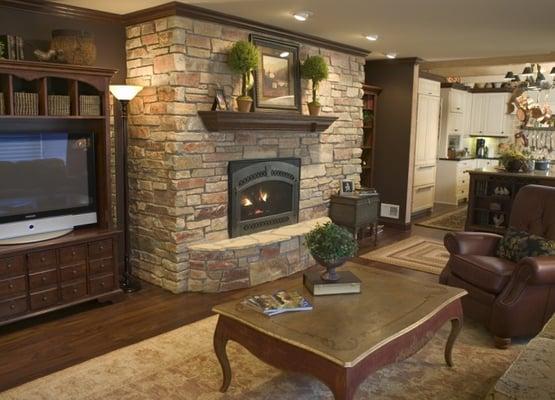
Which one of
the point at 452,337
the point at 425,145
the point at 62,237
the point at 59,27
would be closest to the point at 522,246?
the point at 452,337

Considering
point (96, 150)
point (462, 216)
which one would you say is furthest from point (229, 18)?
point (462, 216)

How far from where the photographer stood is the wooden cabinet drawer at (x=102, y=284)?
3.91 m

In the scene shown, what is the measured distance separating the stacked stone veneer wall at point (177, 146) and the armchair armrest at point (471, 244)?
1989 mm

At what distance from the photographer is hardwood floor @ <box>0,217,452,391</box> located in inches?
120

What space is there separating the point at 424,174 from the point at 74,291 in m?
5.82

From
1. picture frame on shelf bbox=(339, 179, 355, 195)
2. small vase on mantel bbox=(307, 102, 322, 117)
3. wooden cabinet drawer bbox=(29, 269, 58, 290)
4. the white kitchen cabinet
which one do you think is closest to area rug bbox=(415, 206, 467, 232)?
the white kitchen cabinet

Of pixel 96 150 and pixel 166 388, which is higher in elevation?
pixel 96 150

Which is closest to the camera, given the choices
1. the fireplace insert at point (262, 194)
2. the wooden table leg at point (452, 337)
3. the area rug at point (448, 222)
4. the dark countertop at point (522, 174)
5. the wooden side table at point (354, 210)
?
the wooden table leg at point (452, 337)

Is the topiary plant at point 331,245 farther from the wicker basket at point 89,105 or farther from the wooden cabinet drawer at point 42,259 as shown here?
the wicker basket at point 89,105

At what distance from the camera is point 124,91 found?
4055 millimetres

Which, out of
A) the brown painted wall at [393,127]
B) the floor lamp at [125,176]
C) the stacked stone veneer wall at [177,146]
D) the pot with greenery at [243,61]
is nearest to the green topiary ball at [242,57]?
the pot with greenery at [243,61]

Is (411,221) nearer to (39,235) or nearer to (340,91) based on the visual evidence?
(340,91)

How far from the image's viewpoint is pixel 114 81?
4.48m

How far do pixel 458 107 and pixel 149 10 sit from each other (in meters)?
6.99
